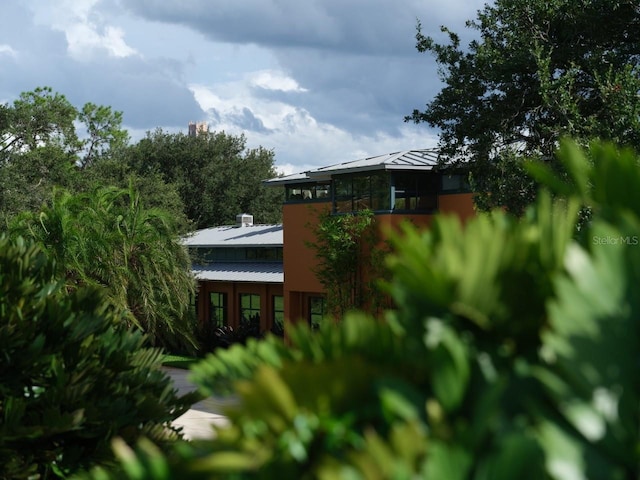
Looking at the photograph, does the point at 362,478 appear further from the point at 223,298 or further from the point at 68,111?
the point at 68,111

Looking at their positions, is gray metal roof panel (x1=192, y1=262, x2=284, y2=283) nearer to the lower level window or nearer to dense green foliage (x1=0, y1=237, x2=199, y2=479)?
the lower level window

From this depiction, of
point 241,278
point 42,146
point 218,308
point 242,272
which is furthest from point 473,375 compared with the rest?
point 42,146

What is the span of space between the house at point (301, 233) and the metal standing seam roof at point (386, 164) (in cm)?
3

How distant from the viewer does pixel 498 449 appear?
4.45 feet

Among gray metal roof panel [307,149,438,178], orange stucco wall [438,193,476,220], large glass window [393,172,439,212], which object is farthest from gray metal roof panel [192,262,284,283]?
orange stucco wall [438,193,476,220]

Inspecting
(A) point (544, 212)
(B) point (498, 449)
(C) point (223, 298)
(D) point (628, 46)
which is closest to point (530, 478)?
(B) point (498, 449)

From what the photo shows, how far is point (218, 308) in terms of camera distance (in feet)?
109

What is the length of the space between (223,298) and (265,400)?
3176 cm

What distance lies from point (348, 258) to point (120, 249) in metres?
6.52

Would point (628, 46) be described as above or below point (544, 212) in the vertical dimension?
above

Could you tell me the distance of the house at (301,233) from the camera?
23.5m

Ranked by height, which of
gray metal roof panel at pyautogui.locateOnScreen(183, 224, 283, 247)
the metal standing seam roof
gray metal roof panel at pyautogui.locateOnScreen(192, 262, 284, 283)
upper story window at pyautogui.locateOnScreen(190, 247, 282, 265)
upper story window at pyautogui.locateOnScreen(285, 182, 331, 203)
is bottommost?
gray metal roof panel at pyautogui.locateOnScreen(192, 262, 284, 283)

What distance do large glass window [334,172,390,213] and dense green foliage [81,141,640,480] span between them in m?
21.8

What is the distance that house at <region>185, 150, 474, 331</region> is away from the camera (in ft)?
77.2
